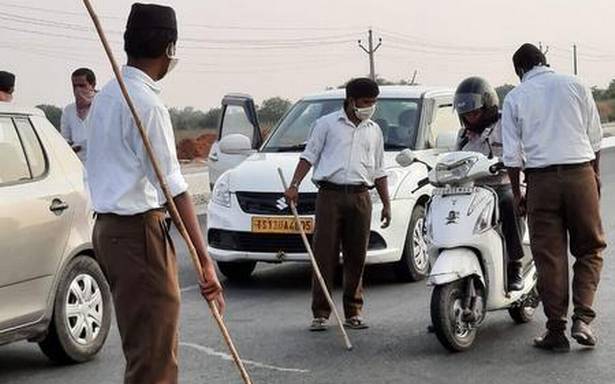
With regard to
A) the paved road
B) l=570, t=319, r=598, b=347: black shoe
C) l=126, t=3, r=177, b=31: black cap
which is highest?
l=126, t=3, r=177, b=31: black cap

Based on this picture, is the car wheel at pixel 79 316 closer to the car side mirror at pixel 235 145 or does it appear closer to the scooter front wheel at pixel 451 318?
the scooter front wheel at pixel 451 318

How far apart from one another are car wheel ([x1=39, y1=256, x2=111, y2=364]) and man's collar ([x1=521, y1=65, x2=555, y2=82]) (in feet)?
10.2

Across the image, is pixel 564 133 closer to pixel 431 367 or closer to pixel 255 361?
pixel 431 367

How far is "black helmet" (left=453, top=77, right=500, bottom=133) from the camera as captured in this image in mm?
7953

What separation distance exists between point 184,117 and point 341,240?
48379mm

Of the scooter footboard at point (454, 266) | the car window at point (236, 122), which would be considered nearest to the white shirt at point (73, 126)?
the car window at point (236, 122)

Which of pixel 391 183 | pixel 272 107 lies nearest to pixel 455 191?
pixel 391 183

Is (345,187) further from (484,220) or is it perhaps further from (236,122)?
(236,122)

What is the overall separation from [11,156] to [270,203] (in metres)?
3.25

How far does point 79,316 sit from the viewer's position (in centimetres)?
739

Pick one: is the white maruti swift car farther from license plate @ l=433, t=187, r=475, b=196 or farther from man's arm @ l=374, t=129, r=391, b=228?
license plate @ l=433, t=187, r=475, b=196

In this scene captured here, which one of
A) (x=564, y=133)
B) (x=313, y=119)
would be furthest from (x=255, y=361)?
(x=313, y=119)

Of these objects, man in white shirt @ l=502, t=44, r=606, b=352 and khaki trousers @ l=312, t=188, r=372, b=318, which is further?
khaki trousers @ l=312, t=188, r=372, b=318

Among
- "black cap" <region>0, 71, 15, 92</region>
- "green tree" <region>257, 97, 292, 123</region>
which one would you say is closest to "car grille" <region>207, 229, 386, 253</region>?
"black cap" <region>0, 71, 15, 92</region>
